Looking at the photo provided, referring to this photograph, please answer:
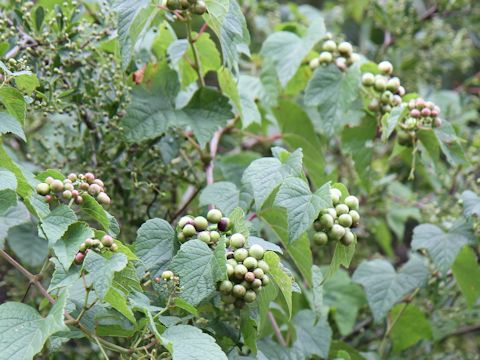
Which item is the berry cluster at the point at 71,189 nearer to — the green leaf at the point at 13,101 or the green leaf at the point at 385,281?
the green leaf at the point at 13,101

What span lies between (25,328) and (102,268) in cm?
16

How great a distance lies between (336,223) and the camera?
142 cm

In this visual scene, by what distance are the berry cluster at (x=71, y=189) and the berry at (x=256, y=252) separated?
0.29m

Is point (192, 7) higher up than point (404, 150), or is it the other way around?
point (192, 7)

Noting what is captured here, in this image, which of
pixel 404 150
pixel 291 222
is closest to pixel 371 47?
pixel 404 150

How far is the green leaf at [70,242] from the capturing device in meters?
1.20

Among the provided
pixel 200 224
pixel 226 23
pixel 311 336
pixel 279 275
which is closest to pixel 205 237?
pixel 200 224

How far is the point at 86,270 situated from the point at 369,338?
1.37m

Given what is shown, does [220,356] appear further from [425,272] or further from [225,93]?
[425,272]

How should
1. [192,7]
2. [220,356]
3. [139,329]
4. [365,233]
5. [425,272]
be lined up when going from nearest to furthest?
[220,356], [139,329], [192,7], [425,272], [365,233]

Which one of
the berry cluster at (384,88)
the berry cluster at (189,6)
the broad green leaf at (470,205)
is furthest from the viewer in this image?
the berry cluster at (384,88)

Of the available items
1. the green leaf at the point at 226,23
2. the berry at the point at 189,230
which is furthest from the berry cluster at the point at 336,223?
the green leaf at the point at 226,23

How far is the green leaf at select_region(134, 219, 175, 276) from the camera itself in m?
1.42

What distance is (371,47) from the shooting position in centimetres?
329
